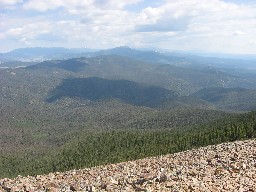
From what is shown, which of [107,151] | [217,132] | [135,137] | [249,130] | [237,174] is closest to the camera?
[237,174]

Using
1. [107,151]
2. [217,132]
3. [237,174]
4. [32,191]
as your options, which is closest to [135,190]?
[237,174]

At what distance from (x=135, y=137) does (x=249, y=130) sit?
85.9 metres

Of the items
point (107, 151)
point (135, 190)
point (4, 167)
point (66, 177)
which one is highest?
point (135, 190)

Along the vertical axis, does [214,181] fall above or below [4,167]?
above

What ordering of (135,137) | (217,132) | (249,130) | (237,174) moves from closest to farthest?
(237,174) → (249,130) → (217,132) → (135,137)

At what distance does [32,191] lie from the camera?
1357 inches

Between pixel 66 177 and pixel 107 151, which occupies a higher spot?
pixel 66 177

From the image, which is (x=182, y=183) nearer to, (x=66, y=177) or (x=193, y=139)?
(x=66, y=177)

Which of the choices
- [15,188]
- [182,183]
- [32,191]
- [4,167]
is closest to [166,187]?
[182,183]

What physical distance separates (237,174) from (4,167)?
610 ft

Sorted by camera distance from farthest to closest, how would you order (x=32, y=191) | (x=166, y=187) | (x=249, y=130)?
(x=249, y=130)
(x=32, y=191)
(x=166, y=187)

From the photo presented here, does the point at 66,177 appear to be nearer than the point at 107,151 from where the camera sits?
Yes

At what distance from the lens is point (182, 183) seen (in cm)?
2767

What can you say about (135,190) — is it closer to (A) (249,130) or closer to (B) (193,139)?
(A) (249,130)
